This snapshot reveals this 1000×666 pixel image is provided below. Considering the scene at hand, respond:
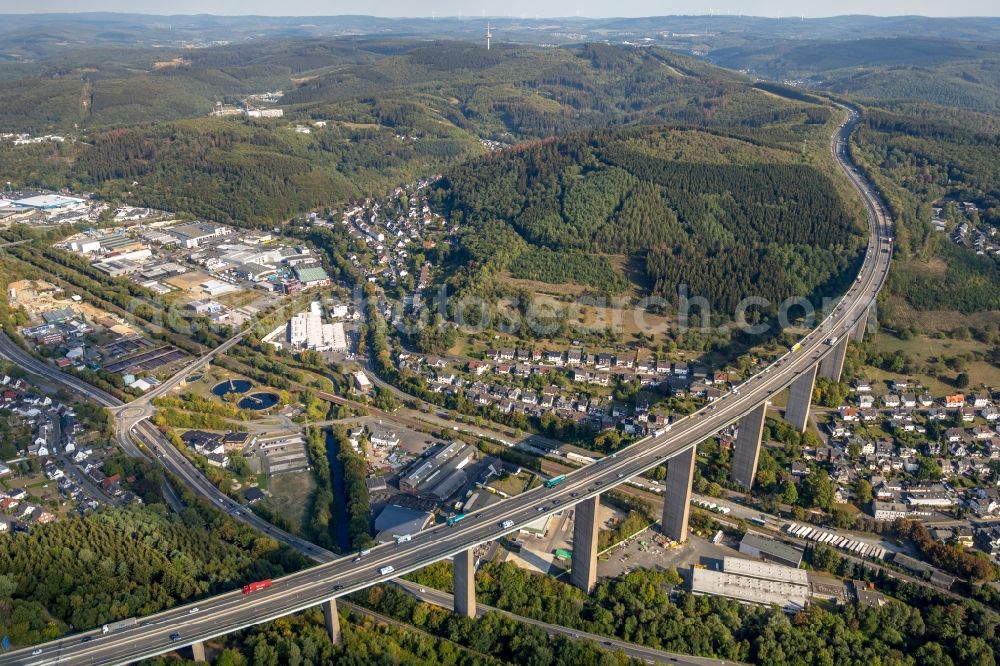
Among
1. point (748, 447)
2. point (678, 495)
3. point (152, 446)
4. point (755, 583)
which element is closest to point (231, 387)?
point (152, 446)

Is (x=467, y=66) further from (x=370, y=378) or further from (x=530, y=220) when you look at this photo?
(x=370, y=378)

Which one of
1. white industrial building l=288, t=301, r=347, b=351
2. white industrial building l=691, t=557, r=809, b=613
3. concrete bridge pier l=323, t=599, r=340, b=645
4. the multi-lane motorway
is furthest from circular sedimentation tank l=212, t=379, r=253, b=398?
white industrial building l=691, t=557, r=809, b=613

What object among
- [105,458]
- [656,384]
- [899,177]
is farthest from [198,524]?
[899,177]

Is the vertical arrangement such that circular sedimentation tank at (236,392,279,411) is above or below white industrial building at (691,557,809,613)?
above

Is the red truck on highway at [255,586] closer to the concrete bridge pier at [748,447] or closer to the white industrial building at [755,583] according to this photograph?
the white industrial building at [755,583]

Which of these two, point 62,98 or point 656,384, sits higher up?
point 62,98

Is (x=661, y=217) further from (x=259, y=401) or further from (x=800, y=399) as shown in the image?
(x=259, y=401)

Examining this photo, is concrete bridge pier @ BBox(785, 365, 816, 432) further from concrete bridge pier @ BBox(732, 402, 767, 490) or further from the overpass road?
the overpass road
